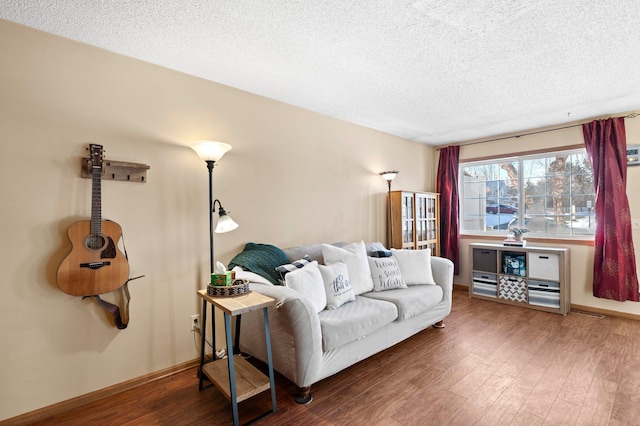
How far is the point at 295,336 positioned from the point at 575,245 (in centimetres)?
380

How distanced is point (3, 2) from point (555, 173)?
211 inches

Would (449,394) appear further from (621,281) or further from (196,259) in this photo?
(621,281)

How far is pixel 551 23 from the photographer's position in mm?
1879

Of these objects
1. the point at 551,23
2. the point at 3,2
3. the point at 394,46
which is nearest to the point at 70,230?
the point at 3,2

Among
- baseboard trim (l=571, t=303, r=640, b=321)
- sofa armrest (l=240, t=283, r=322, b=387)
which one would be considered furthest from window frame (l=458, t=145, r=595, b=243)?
sofa armrest (l=240, t=283, r=322, b=387)

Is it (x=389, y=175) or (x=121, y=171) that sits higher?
(x=389, y=175)

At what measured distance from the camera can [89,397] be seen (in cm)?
204

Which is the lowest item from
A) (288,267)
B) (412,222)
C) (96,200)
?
(288,267)

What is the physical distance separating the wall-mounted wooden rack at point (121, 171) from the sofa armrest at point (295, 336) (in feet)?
3.95

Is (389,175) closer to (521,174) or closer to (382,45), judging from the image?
(521,174)

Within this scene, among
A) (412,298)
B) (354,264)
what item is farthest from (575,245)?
(354,264)

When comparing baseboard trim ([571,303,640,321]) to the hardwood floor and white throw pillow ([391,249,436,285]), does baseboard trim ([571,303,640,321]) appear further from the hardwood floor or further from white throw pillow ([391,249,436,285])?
white throw pillow ([391,249,436,285])

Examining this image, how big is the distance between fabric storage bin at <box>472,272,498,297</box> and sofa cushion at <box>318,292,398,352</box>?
7.55 feet

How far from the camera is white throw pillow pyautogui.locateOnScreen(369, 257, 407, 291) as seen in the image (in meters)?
2.99
